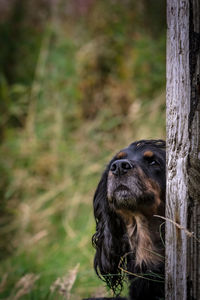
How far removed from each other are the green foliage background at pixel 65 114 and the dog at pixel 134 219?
18.7 inches

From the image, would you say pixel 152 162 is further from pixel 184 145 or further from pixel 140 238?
pixel 184 145

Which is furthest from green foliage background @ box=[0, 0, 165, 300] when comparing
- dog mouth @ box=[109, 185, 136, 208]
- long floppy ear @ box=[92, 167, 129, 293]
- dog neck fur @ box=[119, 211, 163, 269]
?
dog mouth @ box=[109, 185, 136, 208]

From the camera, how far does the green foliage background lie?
4637mm

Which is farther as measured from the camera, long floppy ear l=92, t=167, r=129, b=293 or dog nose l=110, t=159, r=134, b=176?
long floppy ear l=92, t=167, r=129, b=293

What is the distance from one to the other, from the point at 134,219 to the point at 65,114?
3.33 m

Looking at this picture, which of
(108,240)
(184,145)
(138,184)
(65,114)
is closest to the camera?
(184,145)

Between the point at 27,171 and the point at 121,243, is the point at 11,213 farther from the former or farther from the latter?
A: the point at 121,243

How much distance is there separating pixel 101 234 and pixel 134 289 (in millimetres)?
573

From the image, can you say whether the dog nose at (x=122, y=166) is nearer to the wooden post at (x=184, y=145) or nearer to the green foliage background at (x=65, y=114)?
the wooden post at (x=184, y=145)

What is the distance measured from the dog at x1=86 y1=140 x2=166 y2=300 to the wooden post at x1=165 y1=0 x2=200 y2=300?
59 cm

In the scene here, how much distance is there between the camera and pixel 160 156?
285 cm

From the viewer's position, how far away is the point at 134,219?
2863 mm

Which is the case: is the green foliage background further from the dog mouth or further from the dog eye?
the dog eye

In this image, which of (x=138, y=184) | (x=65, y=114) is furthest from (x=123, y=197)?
(x=65, y=114)
